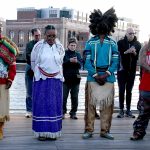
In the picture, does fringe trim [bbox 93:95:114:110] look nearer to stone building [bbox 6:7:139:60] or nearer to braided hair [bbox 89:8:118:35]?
braided hair [bbox 89:8:118:35]

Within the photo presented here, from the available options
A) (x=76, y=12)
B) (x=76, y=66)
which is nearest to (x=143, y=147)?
(x=76, y=66)

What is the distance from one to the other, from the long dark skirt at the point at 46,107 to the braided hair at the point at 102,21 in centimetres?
96

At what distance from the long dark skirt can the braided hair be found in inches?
37.7

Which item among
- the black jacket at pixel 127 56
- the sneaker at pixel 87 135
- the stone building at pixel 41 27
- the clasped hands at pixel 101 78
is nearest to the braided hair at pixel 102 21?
the clasped hands at pixel 101 78

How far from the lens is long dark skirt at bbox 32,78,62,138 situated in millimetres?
6406

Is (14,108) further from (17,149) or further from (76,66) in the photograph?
(17,149)

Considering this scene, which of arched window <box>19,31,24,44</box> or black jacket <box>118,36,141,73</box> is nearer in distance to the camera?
black jacket <box>118,36,141,73</box>

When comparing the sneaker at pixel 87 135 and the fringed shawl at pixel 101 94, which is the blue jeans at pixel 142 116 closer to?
the fringed shawl at pixel 101 94

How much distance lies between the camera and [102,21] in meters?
6.58

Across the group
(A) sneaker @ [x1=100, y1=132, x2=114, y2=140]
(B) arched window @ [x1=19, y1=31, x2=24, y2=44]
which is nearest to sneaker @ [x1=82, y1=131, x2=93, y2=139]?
(A) sneaker @ [x1=100, y1=132, x2=114, y2=140]

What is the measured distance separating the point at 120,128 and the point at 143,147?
1381mm

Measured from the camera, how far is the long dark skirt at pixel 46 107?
21.0 ft

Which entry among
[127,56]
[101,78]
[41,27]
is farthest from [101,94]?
[41,27]

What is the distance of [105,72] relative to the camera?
21.3 feet
